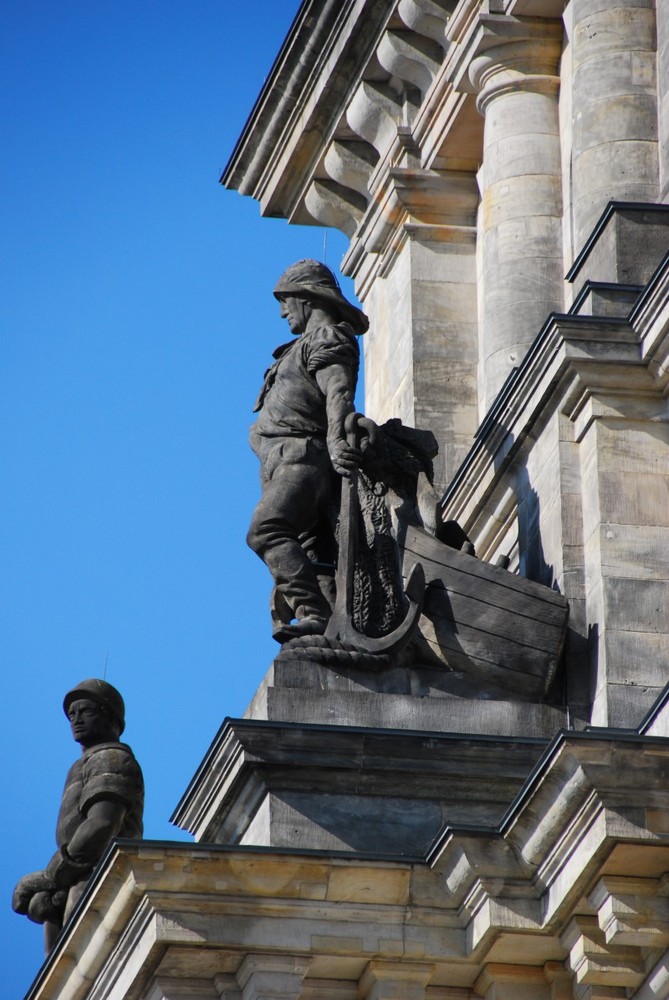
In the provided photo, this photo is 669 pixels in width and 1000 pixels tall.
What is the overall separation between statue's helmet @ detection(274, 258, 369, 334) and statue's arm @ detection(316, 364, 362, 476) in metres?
0.74

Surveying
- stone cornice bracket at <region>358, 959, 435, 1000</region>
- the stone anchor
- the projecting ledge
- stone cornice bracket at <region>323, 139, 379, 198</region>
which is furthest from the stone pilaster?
stone cornice bracket at <region>358, 959, 435, 1000</region>

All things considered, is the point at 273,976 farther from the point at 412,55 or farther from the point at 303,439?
the point at 412,55

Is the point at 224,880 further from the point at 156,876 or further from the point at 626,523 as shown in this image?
the point at 626,523

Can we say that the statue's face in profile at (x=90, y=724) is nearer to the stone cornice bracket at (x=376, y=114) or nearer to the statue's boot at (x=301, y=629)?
the statue's boot at (x=301, y=629)

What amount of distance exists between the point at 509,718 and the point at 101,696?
3.58m

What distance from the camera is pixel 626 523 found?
2344 cm

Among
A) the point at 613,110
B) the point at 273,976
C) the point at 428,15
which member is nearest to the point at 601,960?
the point at 273,976

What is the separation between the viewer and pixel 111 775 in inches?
951

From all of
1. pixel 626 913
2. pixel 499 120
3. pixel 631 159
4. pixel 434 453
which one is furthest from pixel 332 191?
pixel 626 913

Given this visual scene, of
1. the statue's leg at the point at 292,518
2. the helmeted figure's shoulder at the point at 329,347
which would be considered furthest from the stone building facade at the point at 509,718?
the helmeted figure's shoulder at the point at 329,347

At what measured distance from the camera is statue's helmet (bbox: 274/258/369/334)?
24953mm

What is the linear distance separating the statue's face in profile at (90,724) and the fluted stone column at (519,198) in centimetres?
542

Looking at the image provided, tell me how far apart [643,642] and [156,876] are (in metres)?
4.06

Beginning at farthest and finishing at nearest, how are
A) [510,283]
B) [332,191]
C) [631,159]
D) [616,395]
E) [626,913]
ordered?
[332,191]
[510,283]
[631,159]
[616,395]
[626,913]
